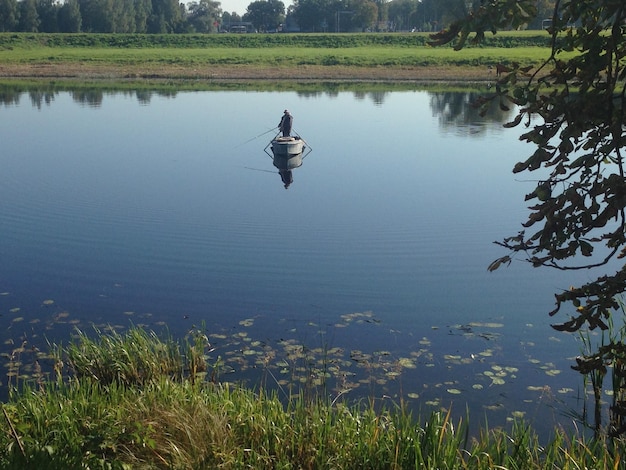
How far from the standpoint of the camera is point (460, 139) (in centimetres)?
3231

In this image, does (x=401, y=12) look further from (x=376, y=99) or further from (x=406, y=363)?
(x=406, y=363)

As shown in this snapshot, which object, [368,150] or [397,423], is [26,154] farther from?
[397,423]

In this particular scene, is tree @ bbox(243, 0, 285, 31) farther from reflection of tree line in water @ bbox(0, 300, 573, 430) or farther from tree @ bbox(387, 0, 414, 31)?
reflection of tree line in water @ bbox(0, 300, 573, 430)

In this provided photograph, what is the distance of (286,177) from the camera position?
23.9 m

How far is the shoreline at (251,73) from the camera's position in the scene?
6222 cm

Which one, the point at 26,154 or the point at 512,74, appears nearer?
the point at 512,74

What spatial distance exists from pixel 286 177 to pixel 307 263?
9.69 metres

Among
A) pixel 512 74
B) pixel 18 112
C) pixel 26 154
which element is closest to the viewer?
pixel 512 74

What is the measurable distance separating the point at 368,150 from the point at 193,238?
13.9m

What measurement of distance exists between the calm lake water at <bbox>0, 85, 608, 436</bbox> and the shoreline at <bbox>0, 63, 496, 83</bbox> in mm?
32176

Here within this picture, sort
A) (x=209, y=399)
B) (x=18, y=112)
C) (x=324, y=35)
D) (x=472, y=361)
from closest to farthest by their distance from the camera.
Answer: (x=209, y=399) < (x=472, y=361) < (x=18, y=112) < (x=324, y=35)

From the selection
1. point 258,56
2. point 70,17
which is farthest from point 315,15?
point 258,56

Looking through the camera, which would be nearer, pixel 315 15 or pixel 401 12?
pixel 315 15

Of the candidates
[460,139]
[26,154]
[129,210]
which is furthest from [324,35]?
[129,210]
